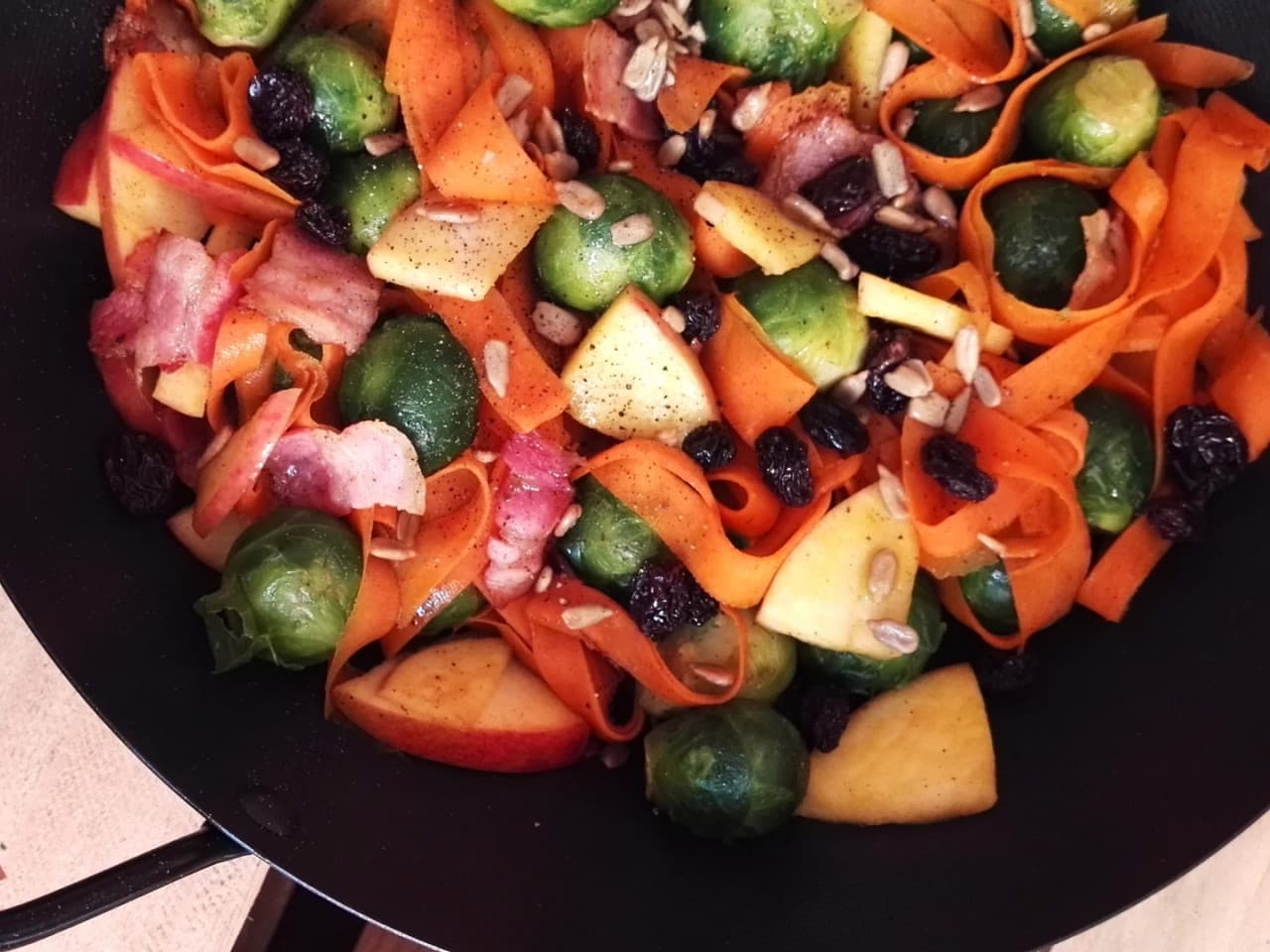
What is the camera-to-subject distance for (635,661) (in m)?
1.74

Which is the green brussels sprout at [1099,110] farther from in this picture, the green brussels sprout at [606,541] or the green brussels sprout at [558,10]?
the green brussels sprout at [606,541]

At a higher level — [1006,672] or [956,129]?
[956,129]

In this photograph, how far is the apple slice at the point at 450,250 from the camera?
1.64 meters

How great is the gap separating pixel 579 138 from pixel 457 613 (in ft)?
2.48

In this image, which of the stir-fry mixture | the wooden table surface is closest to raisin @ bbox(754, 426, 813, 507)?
the stir-fry mixture

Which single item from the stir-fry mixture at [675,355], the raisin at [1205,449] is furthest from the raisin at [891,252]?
the raisin at [1205,449]

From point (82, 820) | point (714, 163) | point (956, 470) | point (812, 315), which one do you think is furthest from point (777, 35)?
point (82, 820)

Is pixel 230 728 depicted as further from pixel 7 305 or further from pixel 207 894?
pixel 7 305

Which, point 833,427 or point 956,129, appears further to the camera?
point 956,129

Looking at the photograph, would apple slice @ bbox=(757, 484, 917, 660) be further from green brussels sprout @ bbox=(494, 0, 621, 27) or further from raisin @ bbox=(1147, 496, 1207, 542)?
green brussels sprout @ bbox=(494, 0, 621, 27)

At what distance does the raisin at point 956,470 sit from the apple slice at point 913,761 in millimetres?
311

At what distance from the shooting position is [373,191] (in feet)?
5.69

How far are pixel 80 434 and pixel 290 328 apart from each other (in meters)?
0.33

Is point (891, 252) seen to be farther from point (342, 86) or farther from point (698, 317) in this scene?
point (342, 86)
